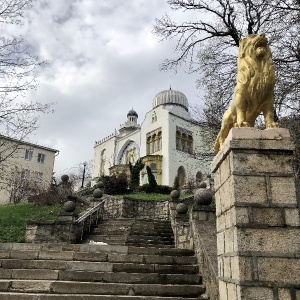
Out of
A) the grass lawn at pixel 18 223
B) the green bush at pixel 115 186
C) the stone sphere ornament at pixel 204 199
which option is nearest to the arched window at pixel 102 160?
the green bush at pixel 115 186

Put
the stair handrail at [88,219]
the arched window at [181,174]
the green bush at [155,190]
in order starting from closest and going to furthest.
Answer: the stair handrail at [88,219] → the green bush at [155,190] → the arched window at [181,174]

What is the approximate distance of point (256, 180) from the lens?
9.75 ft

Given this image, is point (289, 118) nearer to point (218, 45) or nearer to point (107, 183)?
point (218, 45)

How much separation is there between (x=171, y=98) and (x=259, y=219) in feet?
135

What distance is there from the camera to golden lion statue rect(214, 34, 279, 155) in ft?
11.3

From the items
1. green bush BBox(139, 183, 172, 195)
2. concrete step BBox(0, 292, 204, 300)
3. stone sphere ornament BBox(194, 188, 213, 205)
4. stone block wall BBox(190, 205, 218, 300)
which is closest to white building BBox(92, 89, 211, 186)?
green bush BBox(139, 183, 172, 195)

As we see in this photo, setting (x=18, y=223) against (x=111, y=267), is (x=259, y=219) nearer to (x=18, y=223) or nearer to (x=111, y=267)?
(x=111, y=267)

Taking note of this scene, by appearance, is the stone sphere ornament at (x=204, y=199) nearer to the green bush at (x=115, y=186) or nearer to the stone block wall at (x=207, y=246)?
the stone block wall at (x=207, y=246)

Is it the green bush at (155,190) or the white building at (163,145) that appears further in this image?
the white building at (163,145)

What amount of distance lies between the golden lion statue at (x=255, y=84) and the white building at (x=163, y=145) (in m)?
27.3

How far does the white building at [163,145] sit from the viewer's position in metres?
35.5

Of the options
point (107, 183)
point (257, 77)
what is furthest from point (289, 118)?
point (107, 183)

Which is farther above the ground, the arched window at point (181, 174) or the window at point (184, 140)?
the window at point (184, 140)

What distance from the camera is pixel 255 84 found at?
344 centimetres
